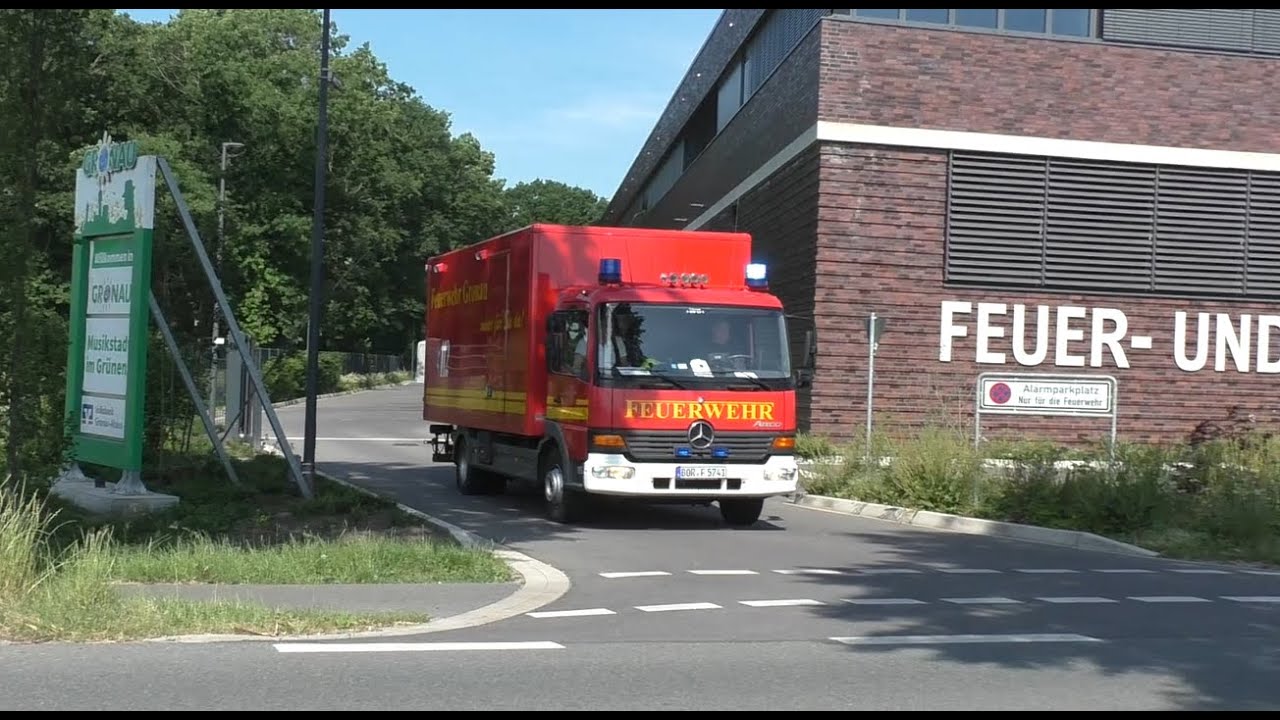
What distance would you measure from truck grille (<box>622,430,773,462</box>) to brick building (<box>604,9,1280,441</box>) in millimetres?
9785

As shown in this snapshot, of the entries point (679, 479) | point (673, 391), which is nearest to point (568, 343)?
point (673, 391)

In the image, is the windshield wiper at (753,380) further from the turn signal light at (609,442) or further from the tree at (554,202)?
the tree at (554,202)

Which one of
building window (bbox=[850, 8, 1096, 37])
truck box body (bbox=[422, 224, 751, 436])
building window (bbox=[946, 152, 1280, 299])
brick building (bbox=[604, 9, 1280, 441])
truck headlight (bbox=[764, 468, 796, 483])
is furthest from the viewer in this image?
building window (bbox=[850, 8, 1096, 37])

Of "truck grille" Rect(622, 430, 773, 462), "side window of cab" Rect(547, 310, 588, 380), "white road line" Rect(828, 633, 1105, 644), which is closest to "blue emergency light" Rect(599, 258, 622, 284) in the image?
"side window of cab" Rect(547, 310, 588, 380)

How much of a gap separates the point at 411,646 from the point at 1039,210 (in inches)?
779

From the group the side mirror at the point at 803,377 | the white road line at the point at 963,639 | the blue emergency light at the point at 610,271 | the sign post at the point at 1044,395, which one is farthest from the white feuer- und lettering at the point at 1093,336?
the white road line at the point at 963,639

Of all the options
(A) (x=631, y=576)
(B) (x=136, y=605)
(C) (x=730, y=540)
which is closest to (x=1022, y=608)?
(A) (x=631, y=576)

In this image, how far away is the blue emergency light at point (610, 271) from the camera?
49.3ft

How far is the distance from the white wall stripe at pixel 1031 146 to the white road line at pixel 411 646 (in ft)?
58.6

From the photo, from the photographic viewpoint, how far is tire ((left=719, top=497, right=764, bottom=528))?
15688 millimetres

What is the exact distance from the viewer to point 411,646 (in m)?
8.03

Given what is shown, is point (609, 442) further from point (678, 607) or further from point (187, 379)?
point (187, 379)

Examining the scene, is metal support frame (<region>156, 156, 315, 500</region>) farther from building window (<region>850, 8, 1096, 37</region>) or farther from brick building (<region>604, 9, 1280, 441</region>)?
building window (<region>850, 8, 1096, 37</region>)
